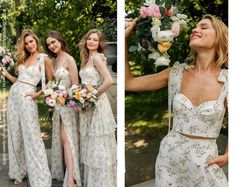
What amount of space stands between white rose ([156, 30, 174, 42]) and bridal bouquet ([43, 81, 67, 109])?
79 centimetres

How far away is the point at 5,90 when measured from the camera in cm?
259

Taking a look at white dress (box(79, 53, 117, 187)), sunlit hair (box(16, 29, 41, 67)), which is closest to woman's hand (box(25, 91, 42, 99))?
sunlit hair (box(16, 29, 41, 67))

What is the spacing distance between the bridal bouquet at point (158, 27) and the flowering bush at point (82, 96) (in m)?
0.57

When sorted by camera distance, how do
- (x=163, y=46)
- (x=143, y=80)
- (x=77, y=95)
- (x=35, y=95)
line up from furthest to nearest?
(x=35, y=95) < (x=77, y=95) < (x=143, y=80) < (x=163, y=46)

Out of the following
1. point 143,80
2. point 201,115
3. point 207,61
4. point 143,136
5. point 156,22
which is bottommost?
point 143,136

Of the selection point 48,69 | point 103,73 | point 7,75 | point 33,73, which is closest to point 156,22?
point 103,73

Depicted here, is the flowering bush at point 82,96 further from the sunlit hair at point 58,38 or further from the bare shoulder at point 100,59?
the sunlit hair at point 58,38

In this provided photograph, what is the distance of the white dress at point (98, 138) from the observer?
99.3 inches

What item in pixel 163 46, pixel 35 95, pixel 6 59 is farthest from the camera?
pixel 35 95

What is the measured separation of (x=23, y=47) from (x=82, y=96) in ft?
1.88

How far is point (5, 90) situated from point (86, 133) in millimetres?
652

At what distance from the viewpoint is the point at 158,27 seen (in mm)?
1940

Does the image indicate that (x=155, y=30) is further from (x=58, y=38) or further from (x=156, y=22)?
(x=58, y=38)
